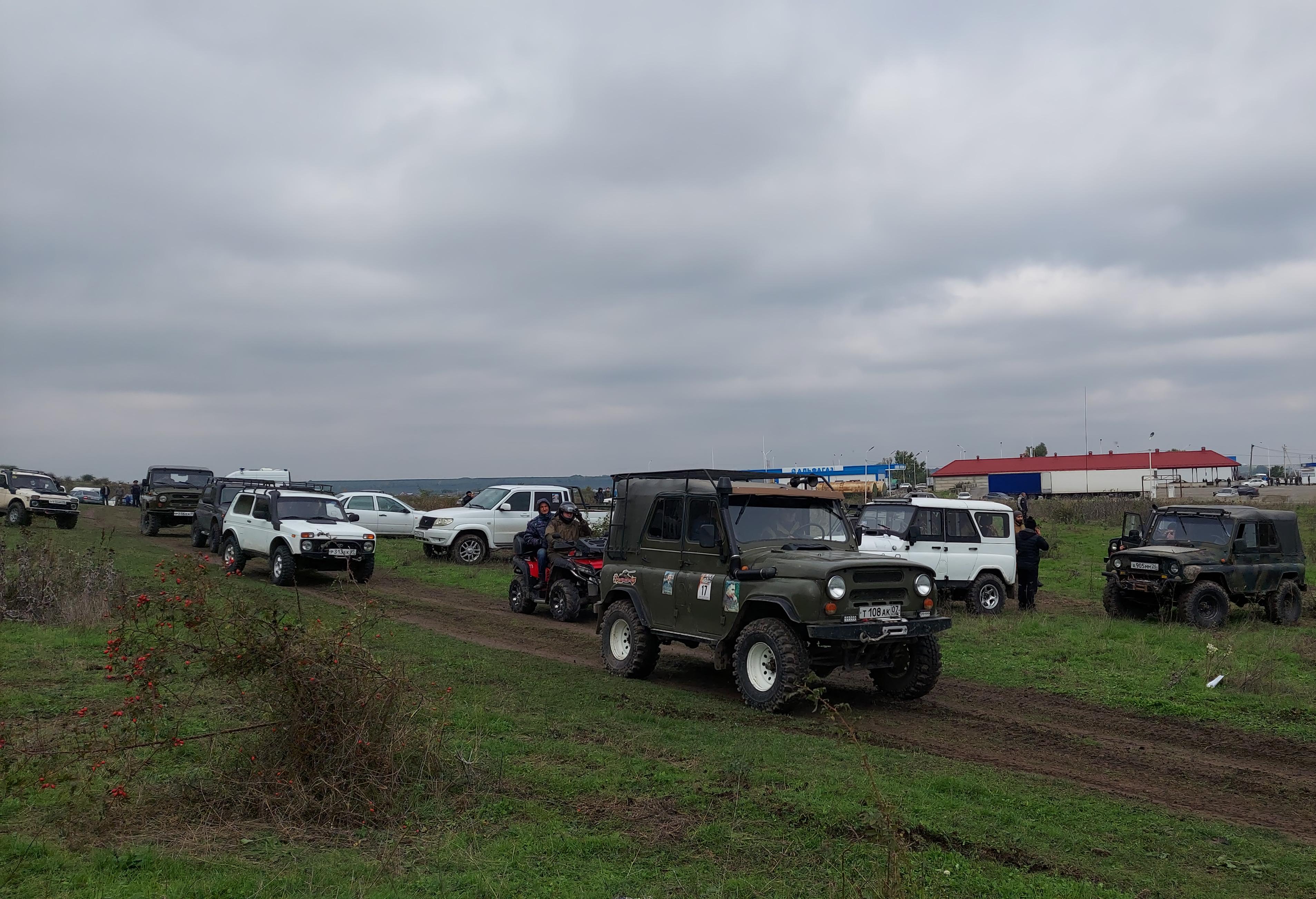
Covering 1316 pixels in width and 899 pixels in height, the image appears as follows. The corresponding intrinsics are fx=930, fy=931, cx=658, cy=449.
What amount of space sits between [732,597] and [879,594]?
1.39 metres

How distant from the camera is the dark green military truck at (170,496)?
28.0 metres

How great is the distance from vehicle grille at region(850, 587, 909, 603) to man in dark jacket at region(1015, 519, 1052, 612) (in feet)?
30.1

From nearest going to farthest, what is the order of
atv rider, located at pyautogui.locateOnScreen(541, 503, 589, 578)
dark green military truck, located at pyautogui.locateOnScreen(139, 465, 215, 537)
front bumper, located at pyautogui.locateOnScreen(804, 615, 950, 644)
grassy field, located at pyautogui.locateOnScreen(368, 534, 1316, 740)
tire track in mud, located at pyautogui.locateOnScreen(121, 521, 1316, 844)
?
tire track in mud, located at pyautogui.locateOnScreen(121, 521, 1316, 844) → front bumper, located at pyautogui.locateOnScreen(804, 615, 950, 644) → grassy field, located at pyautogui.locateOnScreen(368, 534, 1316, 740) → atv rider, located at pyautogui.locateOnScreen(541, 503, 589, 578) → dark green military truck, located at pyautogui.locateOnScreen(139, 465, 215, 537)

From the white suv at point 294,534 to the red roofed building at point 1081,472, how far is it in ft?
231

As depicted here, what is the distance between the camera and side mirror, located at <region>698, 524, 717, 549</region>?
30.5ft

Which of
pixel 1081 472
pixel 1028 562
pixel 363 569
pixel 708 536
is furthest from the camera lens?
pixel 1081 472

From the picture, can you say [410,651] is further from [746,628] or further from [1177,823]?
[1177,823]

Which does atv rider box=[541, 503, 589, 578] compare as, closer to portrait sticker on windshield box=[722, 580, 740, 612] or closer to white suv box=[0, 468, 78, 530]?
portrait sticker on windshield box=[722, 580, 740, 612]

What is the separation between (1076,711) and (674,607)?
4.10m

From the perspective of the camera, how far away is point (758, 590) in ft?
28.8

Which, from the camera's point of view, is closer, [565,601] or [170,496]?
[565,601]

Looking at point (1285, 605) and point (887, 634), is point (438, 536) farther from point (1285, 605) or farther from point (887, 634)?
point (1285, 605)

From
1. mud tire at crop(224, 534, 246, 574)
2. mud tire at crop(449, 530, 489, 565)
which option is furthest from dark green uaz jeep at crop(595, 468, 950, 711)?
mud tire at crop(449, 530, 489, 565)

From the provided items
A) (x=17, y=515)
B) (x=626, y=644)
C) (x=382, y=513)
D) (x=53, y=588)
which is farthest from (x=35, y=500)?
(x=626, y=644)
